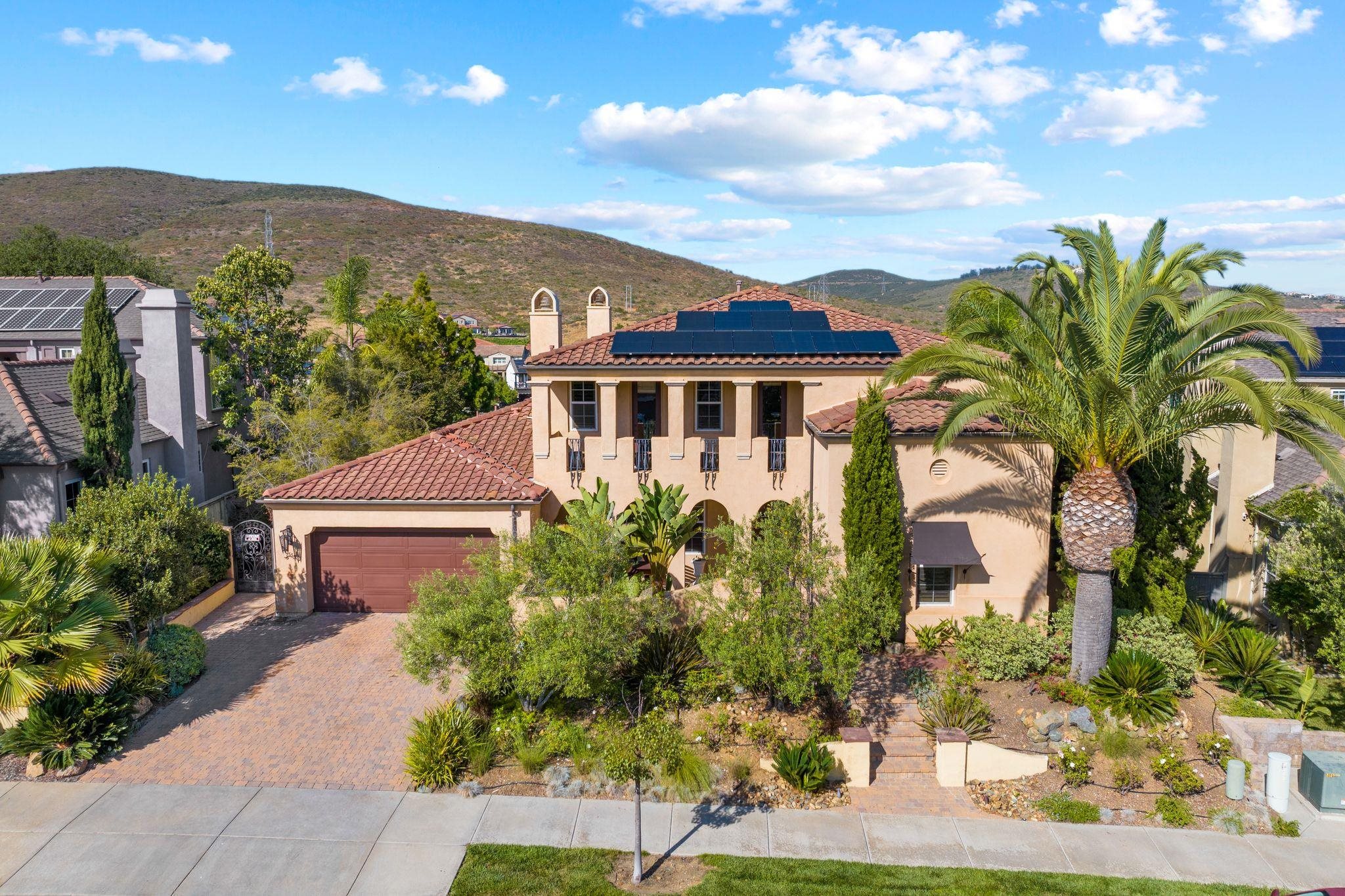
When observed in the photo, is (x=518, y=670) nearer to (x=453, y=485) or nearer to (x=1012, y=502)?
(x=453, y=485)

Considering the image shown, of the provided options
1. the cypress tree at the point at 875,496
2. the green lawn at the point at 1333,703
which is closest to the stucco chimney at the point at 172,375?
the cypress tree at the point at 875,496

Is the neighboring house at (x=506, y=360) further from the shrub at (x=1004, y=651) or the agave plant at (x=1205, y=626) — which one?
the agave plant at (x=1205, y=626)

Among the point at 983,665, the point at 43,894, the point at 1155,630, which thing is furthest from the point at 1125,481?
the point at 43,894

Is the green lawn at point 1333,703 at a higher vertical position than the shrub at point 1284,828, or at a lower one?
higher

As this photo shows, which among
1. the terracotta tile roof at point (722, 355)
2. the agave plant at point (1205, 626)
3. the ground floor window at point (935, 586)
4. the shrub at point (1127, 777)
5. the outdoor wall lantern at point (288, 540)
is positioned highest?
the terracotta tile roof at point (722, 355)

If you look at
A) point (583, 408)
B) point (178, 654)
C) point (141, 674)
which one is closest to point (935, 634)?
point (583, 408)

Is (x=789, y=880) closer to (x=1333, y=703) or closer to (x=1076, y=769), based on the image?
(x=1076, y=769)
